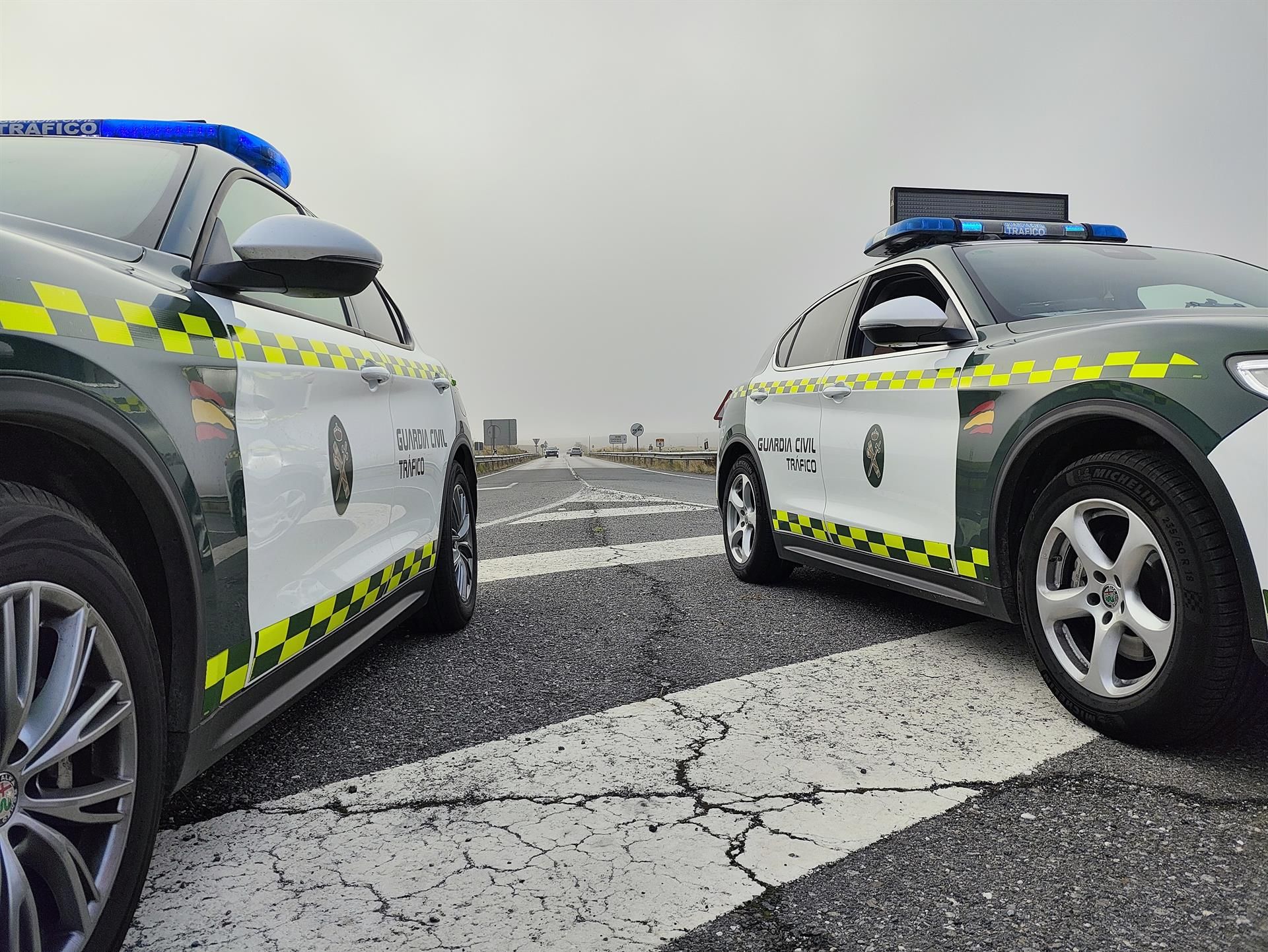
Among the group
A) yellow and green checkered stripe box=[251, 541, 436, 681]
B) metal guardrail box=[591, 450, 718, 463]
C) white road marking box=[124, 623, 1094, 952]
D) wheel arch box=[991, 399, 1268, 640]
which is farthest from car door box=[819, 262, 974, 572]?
metal guardrail box=[591, 450, 718, 463]

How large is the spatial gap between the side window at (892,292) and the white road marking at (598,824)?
1.64 metres

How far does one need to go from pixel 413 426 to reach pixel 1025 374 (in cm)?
221

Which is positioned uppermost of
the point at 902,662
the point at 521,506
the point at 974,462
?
the point at 974,462

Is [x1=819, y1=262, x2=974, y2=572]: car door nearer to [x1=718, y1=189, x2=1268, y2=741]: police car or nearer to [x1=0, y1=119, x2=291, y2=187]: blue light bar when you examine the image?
[x1=718, y1=189, x2=1268, y2=741]: police car

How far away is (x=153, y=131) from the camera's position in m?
2.71

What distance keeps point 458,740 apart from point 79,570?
1.47 m

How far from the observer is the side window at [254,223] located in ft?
7.45

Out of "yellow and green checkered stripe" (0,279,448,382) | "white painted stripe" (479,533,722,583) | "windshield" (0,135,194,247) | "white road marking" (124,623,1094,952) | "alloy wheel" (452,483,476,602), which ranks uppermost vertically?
"windshield" (0,135,194,247)

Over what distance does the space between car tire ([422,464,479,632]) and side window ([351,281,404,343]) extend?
0.70 meters

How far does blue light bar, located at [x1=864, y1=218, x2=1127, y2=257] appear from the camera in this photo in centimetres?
404

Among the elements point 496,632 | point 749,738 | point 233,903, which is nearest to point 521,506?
point 496,632

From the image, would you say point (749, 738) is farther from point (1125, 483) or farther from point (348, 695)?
point (348, 695)

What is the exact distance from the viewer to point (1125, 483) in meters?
2.37

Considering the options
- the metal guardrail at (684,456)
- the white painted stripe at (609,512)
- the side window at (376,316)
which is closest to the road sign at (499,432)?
the metal guardrail at (684,456)
